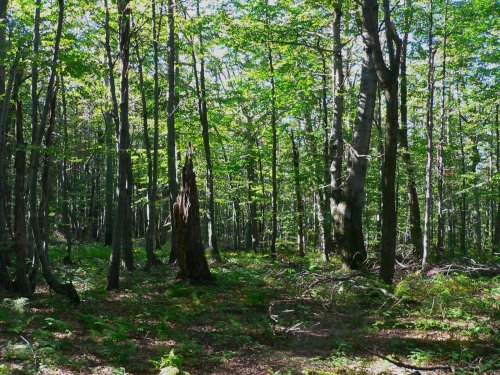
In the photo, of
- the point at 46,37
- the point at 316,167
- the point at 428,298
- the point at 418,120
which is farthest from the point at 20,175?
the point at 418,120

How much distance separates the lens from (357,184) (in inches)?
444

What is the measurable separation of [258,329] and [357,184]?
532 centimetres

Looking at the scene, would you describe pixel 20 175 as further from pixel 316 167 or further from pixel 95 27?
pixel 316 167

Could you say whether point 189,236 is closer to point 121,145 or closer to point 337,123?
point 121,145

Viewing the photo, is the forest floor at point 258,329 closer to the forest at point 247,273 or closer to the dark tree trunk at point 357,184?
the forest at point 247,273

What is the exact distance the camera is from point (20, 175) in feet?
30.8

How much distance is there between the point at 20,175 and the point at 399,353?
8.57 m

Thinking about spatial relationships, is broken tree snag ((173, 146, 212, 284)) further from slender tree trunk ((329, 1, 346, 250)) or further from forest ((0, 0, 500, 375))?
slender tree trunk ((329, 1, 346, 250))

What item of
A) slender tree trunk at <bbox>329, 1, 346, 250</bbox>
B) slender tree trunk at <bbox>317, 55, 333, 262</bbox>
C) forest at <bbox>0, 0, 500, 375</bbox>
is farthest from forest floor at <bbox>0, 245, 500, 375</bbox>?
slender tree trunk at <bbox>317, 55, 333, 262</bbox>

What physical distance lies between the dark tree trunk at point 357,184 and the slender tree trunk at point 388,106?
2.30 m

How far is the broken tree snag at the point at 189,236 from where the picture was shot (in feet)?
37.9

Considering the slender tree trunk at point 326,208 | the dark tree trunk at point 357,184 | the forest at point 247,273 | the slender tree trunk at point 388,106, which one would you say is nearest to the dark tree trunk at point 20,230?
the forest at point 247,273

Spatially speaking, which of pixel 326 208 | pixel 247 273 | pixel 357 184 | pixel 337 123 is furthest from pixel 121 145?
pixel 326 208

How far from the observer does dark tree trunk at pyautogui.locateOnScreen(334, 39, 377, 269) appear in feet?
36.5
